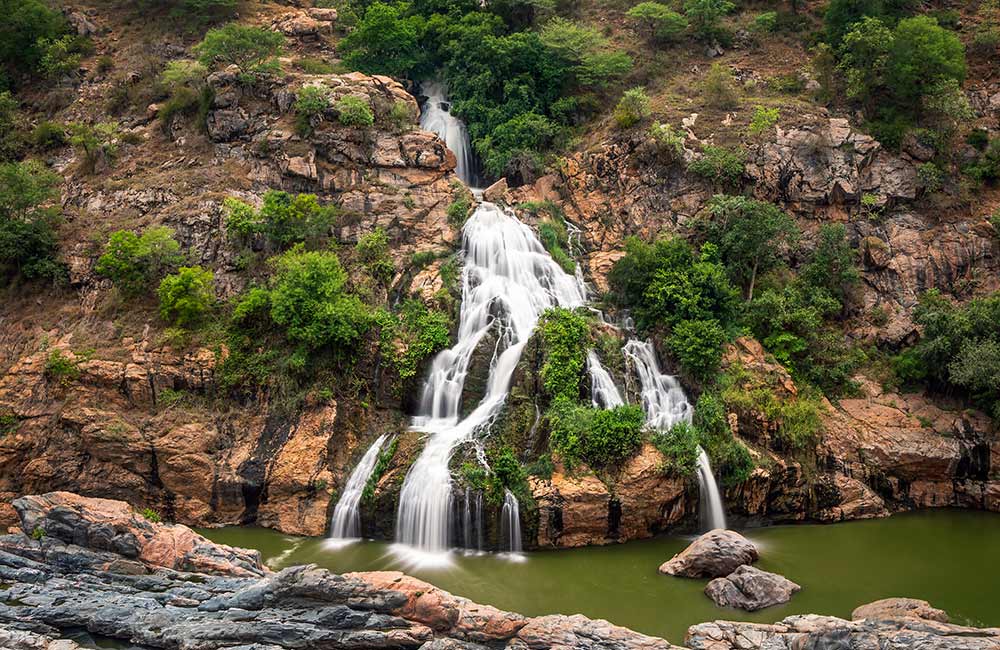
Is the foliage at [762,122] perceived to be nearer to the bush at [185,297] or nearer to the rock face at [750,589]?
the rock face at [750,589]

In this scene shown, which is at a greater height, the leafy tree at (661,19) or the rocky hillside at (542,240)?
the leafy tree at (661,19)

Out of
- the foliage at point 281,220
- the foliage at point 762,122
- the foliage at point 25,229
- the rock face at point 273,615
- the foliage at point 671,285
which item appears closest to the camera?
the rock face at point 273,615

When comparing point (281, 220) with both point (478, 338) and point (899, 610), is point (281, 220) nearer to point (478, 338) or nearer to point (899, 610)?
point (478, 338)

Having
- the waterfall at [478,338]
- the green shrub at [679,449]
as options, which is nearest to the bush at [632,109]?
the waterfall at [478,338]

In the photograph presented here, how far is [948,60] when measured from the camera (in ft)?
90.3

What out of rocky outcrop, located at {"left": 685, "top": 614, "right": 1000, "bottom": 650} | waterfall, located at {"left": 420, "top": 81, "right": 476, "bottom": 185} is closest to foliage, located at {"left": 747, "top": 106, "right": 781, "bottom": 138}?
waterfall, located at {"left": 420, "top": 81, "right": 476, "bottom": 185}

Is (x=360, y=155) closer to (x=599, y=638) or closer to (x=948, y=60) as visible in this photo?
(x=599, y=638)

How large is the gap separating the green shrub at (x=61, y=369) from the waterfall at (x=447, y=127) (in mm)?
→ 16062

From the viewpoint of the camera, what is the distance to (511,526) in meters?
17.8

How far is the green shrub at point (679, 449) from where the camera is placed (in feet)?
60.8

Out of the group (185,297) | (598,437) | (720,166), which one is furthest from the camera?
(720,166)

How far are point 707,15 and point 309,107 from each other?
65.7 feet

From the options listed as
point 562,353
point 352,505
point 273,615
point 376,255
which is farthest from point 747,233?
point 273,615

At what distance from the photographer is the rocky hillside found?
19.6 m
